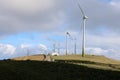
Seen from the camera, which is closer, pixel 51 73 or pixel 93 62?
pixel 51 73

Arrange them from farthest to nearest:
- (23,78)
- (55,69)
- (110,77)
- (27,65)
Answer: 1. (27,65)
2. (55,69)
3. (110,77)
4. (23,78)

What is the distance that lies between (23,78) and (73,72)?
6.64 m

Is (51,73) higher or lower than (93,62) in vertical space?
lower

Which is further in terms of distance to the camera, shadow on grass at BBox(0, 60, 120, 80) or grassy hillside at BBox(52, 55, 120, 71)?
grassy hillside at BBox(52, 55, 120, 71)

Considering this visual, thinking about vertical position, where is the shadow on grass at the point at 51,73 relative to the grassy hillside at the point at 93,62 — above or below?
below

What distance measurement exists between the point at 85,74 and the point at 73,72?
173 centimetres

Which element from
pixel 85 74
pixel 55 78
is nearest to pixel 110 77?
pixel 85 74

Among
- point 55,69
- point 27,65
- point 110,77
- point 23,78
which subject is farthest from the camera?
point 27,65

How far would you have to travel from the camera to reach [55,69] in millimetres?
43750

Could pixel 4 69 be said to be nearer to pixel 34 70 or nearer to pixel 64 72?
pixel 34 70

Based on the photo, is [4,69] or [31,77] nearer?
[31,77]

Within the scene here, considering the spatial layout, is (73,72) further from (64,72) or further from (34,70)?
(34,70)

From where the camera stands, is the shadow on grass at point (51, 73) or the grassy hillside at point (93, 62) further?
the grassy hillside at point (93, 62)

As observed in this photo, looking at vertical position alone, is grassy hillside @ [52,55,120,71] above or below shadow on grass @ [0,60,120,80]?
above
